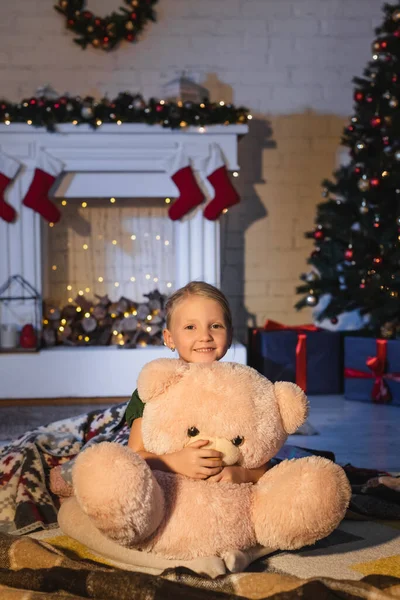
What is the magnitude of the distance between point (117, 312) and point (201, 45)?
1753mm

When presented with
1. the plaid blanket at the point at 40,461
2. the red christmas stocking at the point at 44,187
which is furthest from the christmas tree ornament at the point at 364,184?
the plaid blanket at the point at 40,461

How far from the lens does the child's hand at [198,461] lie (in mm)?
1579

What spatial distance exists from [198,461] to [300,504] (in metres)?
0.22

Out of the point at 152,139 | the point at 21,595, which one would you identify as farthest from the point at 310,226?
the point at 21,595

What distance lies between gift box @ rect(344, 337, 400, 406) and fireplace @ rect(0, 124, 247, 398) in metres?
0.61

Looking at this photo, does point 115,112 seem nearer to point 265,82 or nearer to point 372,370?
point 265,82

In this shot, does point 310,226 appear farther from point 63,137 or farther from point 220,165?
point 63,137

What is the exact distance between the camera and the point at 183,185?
4.28 m

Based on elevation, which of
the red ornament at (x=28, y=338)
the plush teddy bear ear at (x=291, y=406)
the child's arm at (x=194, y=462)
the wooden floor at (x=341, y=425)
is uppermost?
the plush teddy bear ear at (x=291, y=406)

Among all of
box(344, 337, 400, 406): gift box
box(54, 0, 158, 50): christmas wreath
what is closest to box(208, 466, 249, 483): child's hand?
box(344, 337, 400, 406): gift box

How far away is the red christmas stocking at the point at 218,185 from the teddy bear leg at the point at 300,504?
2783 mm

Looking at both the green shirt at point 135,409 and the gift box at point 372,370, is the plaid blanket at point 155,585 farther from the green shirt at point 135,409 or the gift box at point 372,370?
the gift box at point 372,370

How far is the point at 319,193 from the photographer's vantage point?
16.4 feet

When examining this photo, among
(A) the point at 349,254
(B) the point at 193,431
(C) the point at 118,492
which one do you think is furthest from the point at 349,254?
(C) the point at 118,492
